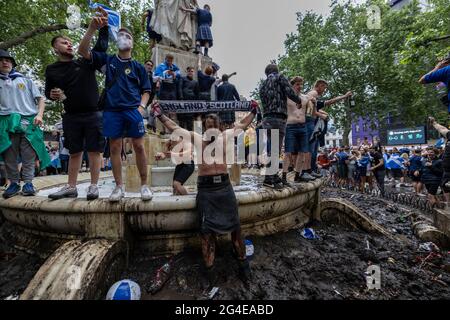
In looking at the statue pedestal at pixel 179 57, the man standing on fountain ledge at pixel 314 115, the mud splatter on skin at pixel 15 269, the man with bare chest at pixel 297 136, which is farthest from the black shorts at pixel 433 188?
the mud splatter on skin at pixel 15 269

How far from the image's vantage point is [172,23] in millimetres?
7309

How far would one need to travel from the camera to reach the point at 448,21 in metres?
12.1

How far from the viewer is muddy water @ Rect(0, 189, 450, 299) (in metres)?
2.40

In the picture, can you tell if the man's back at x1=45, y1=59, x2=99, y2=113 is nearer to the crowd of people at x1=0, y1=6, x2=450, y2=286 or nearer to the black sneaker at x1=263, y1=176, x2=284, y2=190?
the crowd of people at x1=0, y1=6, x2=450, y2=286

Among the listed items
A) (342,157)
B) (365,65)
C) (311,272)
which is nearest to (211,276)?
(311,272)

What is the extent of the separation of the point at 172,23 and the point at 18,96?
5.24m

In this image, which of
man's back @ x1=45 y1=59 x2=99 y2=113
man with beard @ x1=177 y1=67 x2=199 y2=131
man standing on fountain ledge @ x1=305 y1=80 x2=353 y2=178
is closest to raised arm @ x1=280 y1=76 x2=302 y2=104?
man standing on fountain ledge @ x1=305 y1=80 x2=353 y2=178

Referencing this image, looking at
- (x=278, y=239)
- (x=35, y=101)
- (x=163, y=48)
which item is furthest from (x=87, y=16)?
(x=278, y=239)

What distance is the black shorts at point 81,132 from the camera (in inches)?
113

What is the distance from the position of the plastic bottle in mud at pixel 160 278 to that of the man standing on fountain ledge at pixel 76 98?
1.12 m

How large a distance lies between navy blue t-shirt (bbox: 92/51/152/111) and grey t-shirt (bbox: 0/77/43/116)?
1165 millimetres

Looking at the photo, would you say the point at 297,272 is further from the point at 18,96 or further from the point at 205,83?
the point at 205,83

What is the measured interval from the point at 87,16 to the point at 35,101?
34.8 ft

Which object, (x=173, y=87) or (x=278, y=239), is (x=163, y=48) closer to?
(x=173, y=87)
